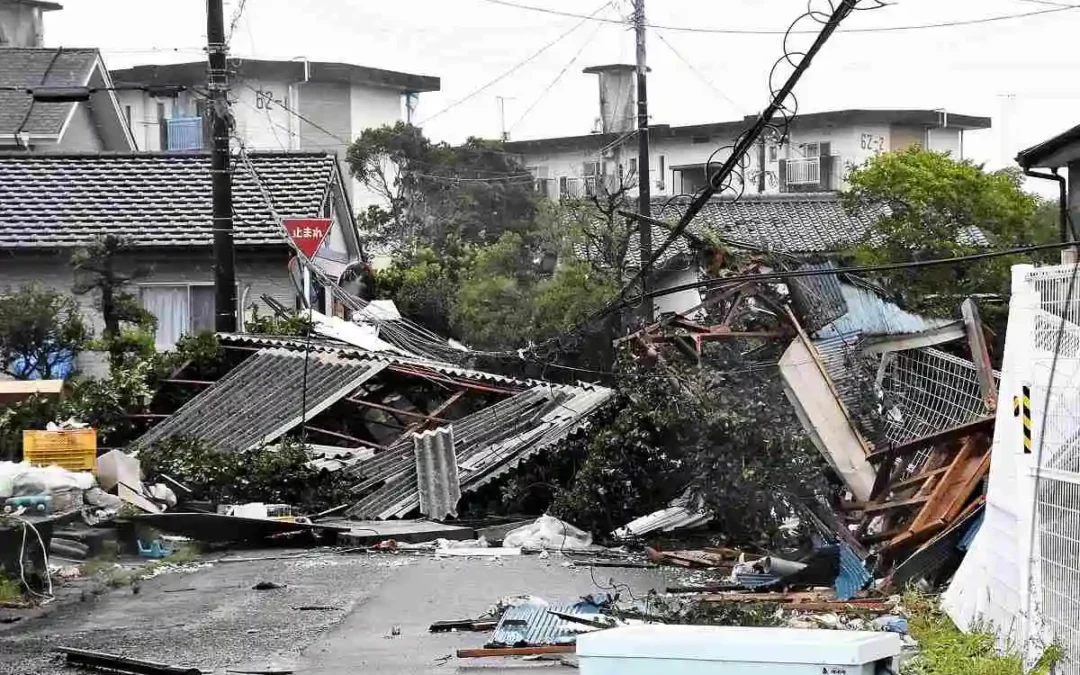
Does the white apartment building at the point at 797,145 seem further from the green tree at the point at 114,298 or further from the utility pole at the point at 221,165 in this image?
the utility pole at the point at 221,165

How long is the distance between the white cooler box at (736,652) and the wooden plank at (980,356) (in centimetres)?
922

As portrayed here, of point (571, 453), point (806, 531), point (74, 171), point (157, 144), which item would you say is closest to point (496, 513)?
point (571, 453)

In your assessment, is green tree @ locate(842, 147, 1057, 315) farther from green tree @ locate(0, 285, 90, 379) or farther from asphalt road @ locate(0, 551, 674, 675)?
green tree @ locate(0, 285, 90, 379)

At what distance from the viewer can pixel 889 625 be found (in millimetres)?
11781

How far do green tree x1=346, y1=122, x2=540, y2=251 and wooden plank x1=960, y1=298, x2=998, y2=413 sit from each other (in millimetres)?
32998

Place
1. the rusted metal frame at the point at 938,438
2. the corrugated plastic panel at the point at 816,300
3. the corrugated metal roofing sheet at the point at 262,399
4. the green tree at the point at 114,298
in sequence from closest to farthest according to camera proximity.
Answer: the rusted metal frame at the point at 938,438 < the corrugated plastic panel at the point at 816,300 < the corrugated metal roofing sheet at the point at 262,399 < the green tree at the point at 114,298

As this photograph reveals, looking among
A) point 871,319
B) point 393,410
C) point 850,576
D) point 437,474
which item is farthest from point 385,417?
point 850,576

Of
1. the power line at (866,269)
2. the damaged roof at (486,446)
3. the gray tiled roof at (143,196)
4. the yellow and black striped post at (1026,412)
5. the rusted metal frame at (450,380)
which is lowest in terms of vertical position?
the damaged roof at (486,446)

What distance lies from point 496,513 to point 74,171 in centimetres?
1471

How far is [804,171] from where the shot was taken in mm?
57844

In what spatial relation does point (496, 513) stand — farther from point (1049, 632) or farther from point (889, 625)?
point (1049, 632)

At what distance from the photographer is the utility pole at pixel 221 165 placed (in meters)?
23.5

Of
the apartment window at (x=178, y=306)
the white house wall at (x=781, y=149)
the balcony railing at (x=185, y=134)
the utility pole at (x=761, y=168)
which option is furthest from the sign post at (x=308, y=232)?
the white house wall at (x=781, y=149)

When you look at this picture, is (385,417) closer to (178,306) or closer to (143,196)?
(178,306)
